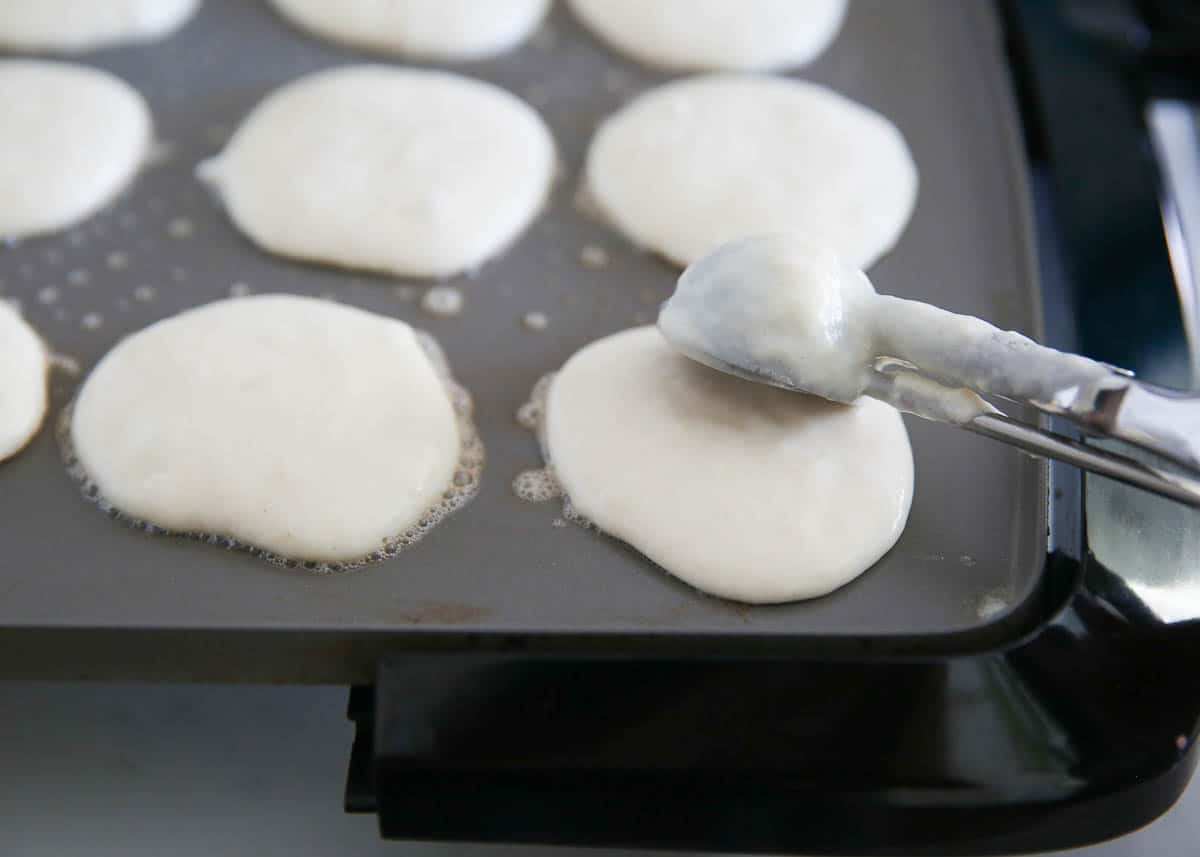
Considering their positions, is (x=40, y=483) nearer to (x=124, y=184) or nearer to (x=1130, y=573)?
(x=124, y=184)

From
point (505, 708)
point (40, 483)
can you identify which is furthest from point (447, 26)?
point (505, 708)

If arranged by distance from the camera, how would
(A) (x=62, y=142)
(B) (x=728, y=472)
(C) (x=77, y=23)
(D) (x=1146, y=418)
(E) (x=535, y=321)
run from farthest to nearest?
(C) (x=77, y=23) < (A) (x=62, y=142) < (E) (x=535, y=321) < (B) (x=728, y=472) < (D) (x=1146, y=418)

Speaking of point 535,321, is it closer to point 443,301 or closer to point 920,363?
point 443,301

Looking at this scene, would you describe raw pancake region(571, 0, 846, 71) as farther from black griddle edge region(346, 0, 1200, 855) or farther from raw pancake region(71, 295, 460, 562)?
black griddle edge region(346, 0, 1200, 855)

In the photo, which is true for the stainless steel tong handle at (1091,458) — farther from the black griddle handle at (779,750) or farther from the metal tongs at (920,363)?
the black griddle handle at (779,750)

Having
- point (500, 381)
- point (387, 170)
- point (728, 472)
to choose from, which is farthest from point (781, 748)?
point (387, 170)

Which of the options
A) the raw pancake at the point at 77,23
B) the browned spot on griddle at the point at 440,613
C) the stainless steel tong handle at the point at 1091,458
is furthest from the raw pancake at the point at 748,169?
the raw pancake at the point at 77,23

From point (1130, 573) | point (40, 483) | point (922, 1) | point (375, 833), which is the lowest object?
point (375, 833)
